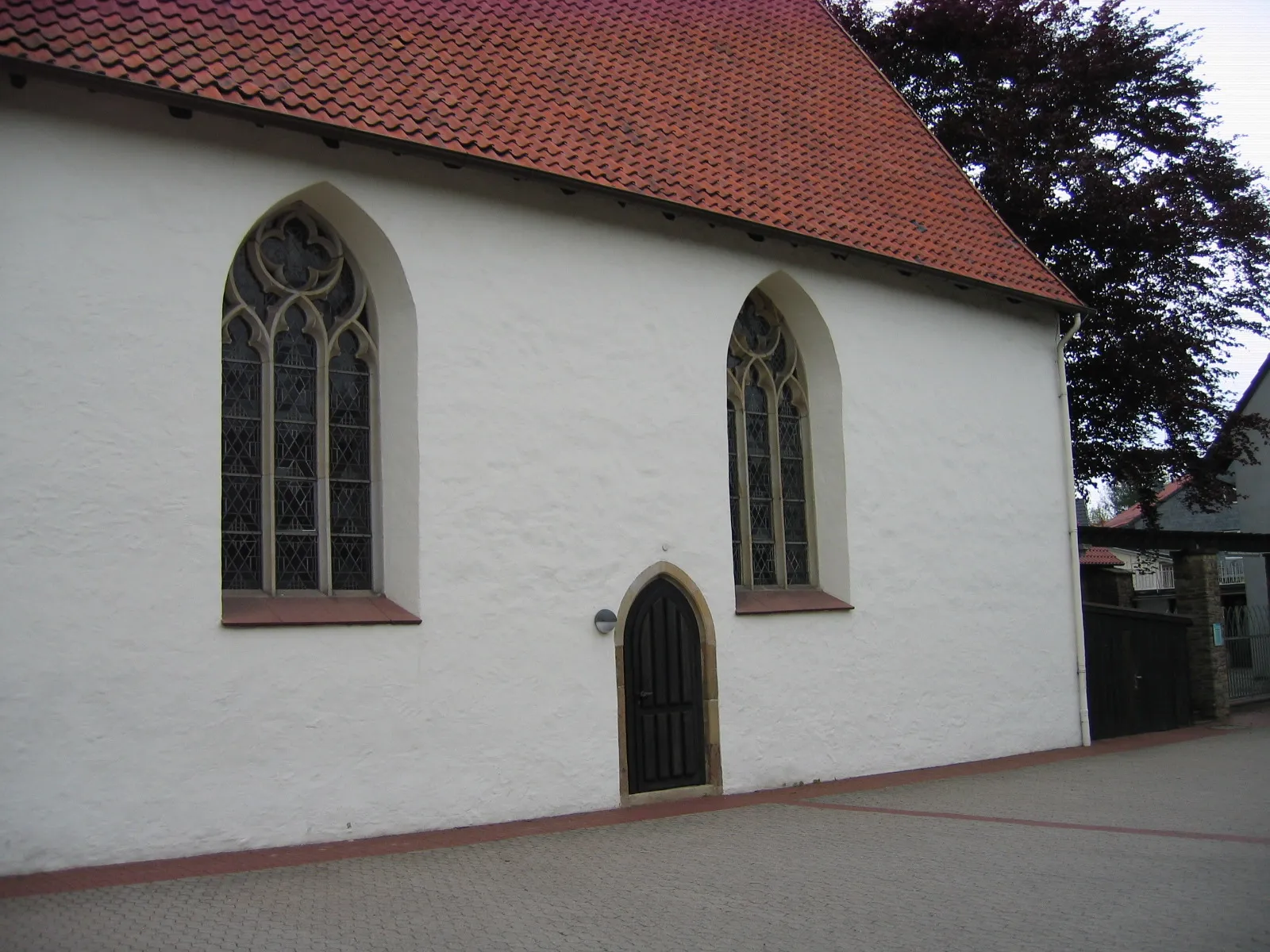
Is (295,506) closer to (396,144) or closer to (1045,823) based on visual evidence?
(396,144)

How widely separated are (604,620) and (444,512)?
1.85m

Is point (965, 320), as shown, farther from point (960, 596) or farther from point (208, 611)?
point (208, 611)

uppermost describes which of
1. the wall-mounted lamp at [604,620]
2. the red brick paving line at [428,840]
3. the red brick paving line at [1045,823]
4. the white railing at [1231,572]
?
the white railing at [1231,572]

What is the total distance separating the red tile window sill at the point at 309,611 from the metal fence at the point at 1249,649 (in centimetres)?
1853

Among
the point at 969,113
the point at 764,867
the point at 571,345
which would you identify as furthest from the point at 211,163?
the point at 969,113

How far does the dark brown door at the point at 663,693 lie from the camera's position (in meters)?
12.1

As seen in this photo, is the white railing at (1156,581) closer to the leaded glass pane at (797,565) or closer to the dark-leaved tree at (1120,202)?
the dark-leaved tree at (1120,202)

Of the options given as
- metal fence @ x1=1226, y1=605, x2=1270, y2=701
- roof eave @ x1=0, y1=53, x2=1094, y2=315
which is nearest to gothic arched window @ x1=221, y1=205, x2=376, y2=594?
roof eave @ x1=0, y1=53, x2=1094, y2=315

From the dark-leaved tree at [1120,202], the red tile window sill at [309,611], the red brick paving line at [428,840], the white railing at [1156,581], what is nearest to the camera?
the red brick paving line at [428,840]

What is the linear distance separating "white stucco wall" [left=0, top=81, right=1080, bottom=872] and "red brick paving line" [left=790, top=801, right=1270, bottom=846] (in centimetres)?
150

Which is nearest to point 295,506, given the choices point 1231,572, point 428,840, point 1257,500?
point 428,840

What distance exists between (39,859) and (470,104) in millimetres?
7116

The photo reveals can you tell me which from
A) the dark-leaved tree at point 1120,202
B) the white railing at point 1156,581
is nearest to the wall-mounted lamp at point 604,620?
the dark-leaved tree at point 1120,202

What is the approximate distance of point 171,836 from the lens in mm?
9000
